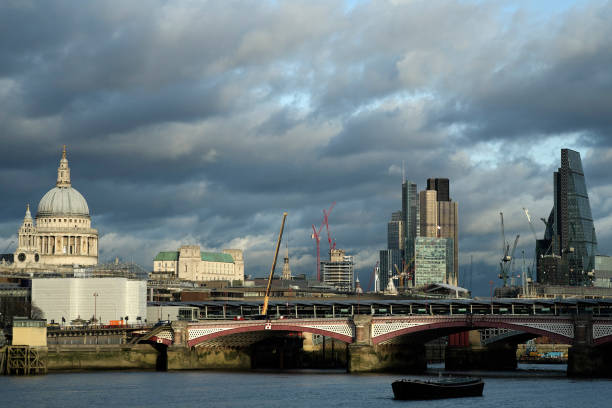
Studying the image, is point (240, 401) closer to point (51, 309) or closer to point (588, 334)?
point (588, 334)

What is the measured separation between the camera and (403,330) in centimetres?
14975

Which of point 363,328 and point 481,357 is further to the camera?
point 481,357

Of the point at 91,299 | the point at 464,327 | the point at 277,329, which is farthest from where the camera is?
the point at 91,299

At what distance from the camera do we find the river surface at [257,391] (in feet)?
364

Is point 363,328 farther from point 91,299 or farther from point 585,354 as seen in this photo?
point 91,299

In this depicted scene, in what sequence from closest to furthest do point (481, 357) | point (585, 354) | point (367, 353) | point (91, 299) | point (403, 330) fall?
point (585, 354)
point (403, 330)
point (367, 353)
point (481, 357)
point (91, 299)

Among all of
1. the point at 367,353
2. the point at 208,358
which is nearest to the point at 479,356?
the point at 367,353

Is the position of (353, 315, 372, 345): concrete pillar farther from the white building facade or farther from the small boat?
the white building facade

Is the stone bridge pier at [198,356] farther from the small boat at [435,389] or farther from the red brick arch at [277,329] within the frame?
the small boat at [435,389]

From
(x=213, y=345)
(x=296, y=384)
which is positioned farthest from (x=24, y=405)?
(x=213, y=345)

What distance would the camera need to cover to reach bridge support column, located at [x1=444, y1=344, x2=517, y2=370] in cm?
17938

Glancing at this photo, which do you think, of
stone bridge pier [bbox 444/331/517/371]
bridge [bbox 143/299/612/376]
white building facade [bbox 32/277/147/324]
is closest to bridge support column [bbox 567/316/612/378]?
bridge [bbox 143/299/612/376]

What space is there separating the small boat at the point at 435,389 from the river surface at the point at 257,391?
4.27ft

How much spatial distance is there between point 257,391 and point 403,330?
3162cm
